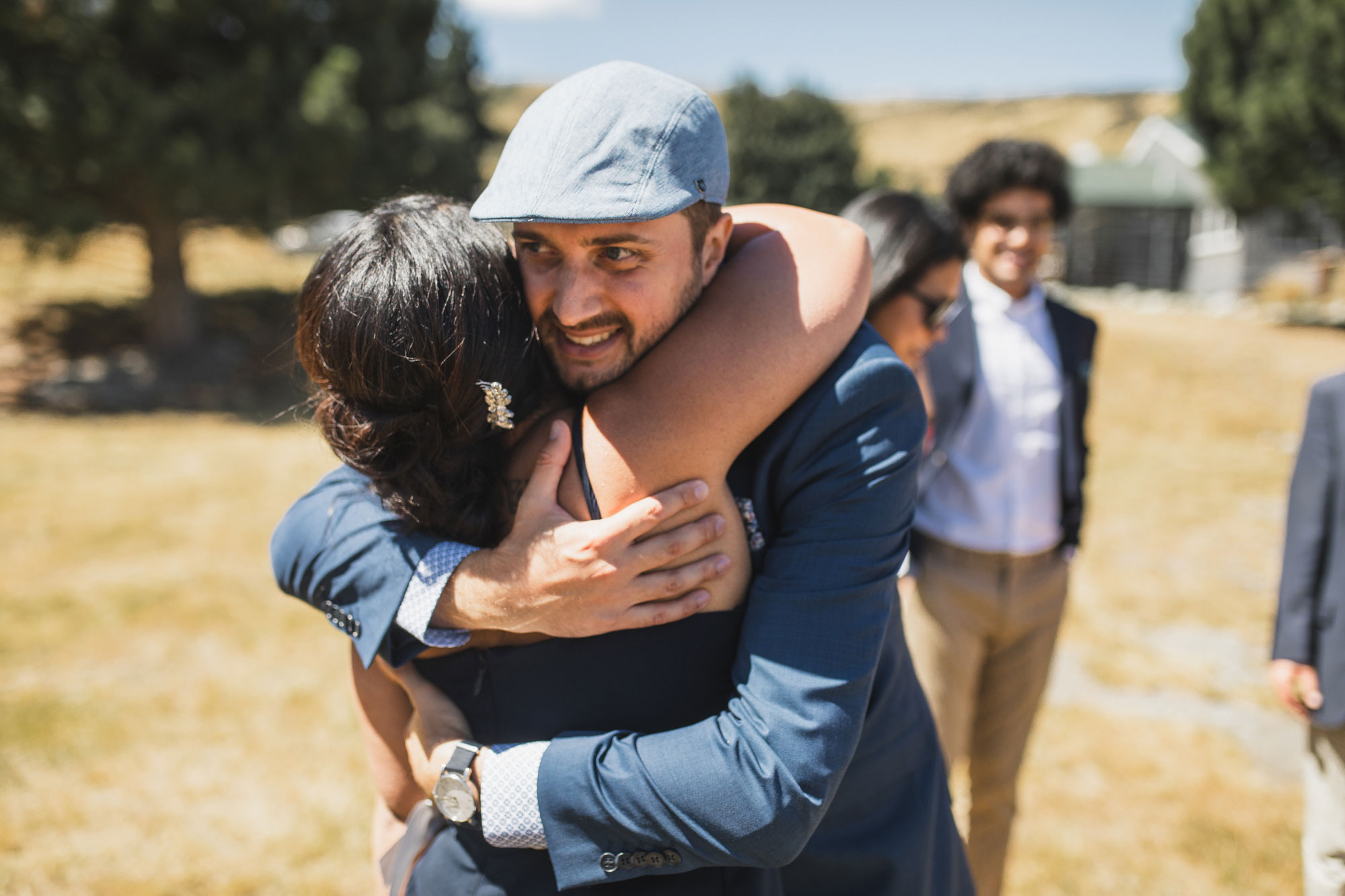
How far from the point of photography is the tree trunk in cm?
1405

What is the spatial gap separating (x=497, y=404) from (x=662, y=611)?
1.48ft

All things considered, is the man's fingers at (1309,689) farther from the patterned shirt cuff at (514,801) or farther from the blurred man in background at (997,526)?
the patterned shirt cuff at (514,801)

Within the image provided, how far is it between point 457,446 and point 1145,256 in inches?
1258

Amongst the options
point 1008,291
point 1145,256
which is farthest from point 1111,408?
point 1145,256

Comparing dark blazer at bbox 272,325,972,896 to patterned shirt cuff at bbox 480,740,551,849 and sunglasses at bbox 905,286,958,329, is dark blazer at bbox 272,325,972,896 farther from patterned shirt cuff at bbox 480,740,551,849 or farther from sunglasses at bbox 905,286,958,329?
sunglasses at bbox 905,286,958,329

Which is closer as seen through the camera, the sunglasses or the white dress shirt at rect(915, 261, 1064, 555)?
the sunglasses

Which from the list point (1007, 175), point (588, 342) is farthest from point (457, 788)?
point (1007, 175)

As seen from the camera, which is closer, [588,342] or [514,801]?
[514,801]

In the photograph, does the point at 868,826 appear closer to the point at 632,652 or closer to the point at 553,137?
the point at 632,652

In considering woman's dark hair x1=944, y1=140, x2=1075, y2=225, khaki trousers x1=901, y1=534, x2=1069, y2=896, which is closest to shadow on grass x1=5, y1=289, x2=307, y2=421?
woman's dark hair x1=944, y1=140, x2=1075, y2=225

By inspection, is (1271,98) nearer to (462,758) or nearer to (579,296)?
(579,296)

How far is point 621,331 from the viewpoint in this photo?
1.60 m

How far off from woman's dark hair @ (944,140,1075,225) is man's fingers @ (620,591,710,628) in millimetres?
2918

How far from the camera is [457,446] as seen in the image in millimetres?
1540
